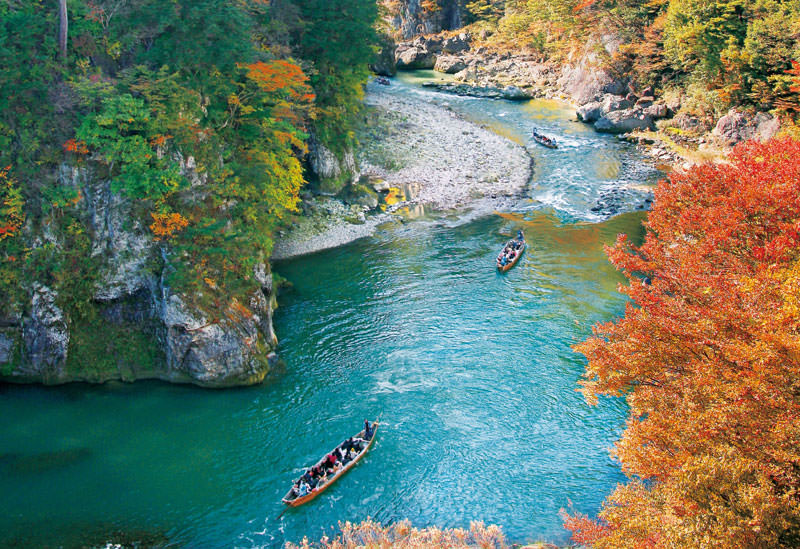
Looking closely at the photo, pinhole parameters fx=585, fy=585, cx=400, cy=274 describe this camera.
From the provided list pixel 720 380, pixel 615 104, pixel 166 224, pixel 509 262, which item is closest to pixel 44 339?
pixel 166 224

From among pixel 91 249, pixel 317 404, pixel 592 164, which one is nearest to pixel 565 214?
pixel 592 164

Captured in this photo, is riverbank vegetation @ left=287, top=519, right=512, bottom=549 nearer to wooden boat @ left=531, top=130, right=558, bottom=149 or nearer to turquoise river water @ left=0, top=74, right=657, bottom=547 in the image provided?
turquoise river water @ left=0, top=74, right=657, bottom=547

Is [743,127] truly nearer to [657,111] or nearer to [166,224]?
[657,111]

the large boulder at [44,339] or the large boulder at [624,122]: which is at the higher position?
the large boulder at [624,122]

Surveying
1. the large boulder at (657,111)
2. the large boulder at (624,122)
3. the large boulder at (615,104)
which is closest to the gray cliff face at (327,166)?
the large boulder at (624,122)

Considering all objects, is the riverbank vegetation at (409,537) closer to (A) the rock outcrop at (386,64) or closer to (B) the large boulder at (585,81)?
(B) the large boulder at (585,81)

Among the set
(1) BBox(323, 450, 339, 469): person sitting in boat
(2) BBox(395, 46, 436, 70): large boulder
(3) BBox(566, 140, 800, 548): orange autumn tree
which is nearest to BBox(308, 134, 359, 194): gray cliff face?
(3) BBox(566, 140, 800, 548): orange autumn tree
